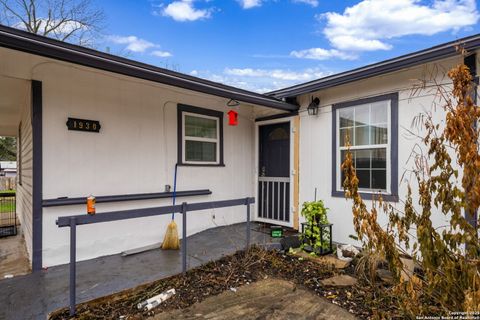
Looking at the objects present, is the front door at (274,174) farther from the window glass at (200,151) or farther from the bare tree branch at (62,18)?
the bare tree branch at (62,18)

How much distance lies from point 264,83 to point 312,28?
5.40 metres

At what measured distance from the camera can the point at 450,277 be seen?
1.70 meters

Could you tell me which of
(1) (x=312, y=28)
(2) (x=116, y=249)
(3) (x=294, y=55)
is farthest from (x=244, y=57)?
(2) (x=116, y=249)

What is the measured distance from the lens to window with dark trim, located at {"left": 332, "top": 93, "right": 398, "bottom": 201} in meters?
3.80

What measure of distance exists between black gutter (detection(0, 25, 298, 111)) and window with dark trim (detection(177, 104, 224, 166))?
35.7 inches

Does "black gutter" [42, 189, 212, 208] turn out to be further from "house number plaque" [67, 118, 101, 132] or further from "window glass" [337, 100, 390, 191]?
"window glass" [337, 100, 390, 191]

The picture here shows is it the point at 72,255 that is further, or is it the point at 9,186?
the point at 9,186

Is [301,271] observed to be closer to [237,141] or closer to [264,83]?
[237,141]

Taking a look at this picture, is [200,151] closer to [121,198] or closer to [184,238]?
[121,198]

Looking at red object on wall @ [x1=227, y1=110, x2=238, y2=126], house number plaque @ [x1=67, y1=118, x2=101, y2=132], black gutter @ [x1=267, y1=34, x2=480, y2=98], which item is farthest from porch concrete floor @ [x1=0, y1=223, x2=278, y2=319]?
black gutter @ [x1=267, y1=34, x2=480, y2=98]

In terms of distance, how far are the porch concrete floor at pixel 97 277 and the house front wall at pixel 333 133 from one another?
118cm

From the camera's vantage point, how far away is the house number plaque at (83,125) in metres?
3.52

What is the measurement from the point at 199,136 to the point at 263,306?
3073 millimetres

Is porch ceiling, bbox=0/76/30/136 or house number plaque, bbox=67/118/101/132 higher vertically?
porch ceiling, bbox=0/76/30/136
